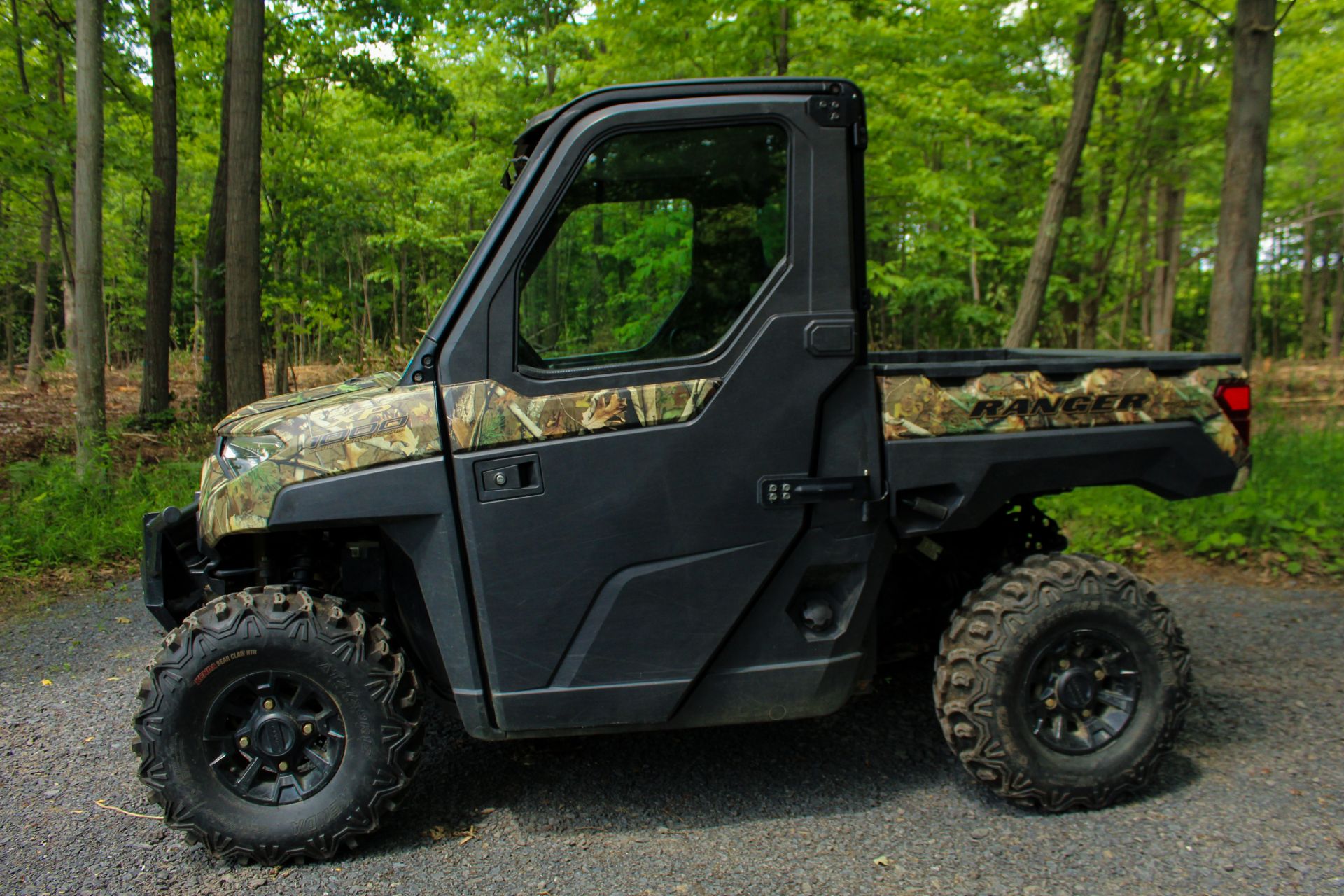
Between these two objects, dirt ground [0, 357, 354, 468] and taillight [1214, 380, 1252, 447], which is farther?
dirt ground [0, 357, 354, 468]

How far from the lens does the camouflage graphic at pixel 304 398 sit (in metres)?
3.10

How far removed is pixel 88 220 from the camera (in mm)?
7500

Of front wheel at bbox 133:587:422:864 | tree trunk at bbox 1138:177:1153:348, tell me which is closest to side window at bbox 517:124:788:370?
front wheel at bbox 133:587:422:864

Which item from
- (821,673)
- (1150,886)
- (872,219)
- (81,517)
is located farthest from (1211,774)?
(872,219)

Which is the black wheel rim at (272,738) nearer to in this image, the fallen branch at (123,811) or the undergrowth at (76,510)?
the fallen branch at (123,811)

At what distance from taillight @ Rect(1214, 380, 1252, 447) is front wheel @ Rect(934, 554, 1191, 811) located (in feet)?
2.19

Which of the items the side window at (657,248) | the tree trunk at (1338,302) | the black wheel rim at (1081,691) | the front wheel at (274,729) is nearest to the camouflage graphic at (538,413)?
the side window at (657,248)

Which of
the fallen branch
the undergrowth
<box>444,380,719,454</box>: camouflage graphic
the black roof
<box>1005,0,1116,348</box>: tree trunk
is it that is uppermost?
<box>1005,0,1116,348</box>: tree trunk

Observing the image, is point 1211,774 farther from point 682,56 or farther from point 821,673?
point 682,56

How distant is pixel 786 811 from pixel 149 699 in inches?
79.3

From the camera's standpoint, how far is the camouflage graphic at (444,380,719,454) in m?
2.71

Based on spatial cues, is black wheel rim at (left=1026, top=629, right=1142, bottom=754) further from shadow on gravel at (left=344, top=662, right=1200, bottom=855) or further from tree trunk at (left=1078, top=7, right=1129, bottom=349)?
tree trunk at (left=1078, top=7, right=1129, bottom=349)

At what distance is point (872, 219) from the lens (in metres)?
12.9

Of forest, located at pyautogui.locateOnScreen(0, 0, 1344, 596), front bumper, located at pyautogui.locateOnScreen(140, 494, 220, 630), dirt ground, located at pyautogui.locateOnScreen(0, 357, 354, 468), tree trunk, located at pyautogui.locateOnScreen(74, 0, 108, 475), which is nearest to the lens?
front bumper, located at pyautogui.locateOnScreen(140, 494, 220, 630)
